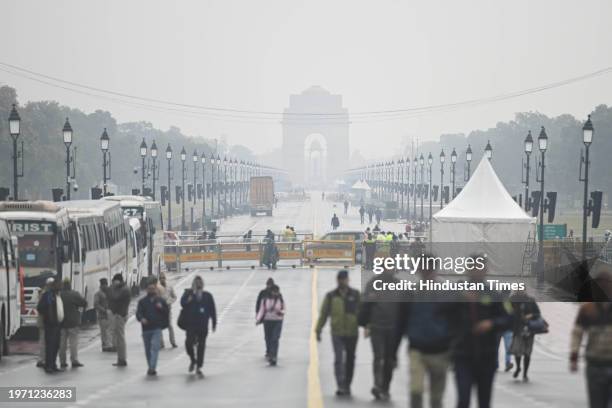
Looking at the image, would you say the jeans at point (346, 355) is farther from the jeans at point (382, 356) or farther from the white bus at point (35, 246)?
the white bus at point (35, 246)

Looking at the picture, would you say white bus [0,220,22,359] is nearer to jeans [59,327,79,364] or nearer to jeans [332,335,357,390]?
jeans [59,327,79,364]

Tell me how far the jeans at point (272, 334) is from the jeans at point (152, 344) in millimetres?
2348

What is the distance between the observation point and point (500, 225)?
46.6 metres

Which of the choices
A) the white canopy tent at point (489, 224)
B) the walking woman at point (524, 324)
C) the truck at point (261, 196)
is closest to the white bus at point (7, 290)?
the walking woman at point (524, 324)

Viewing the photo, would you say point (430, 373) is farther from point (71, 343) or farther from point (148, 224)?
point (148, 224)

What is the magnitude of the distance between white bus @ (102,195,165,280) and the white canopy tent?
11014mm

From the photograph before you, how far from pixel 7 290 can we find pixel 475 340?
1424 centimetres

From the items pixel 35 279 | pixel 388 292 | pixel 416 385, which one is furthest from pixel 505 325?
pixel 35 279

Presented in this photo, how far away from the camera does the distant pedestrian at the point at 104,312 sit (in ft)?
81.8

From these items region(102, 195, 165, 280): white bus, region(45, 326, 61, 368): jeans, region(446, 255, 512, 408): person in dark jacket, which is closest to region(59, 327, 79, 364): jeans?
region(45, 326, 61, 368): jeans

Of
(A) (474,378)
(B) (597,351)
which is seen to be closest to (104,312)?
(A) (474,378)

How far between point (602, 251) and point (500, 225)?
586cm

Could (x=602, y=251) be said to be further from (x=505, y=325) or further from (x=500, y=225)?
(x=505, y=325)

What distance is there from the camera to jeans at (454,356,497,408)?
39.2 ft
